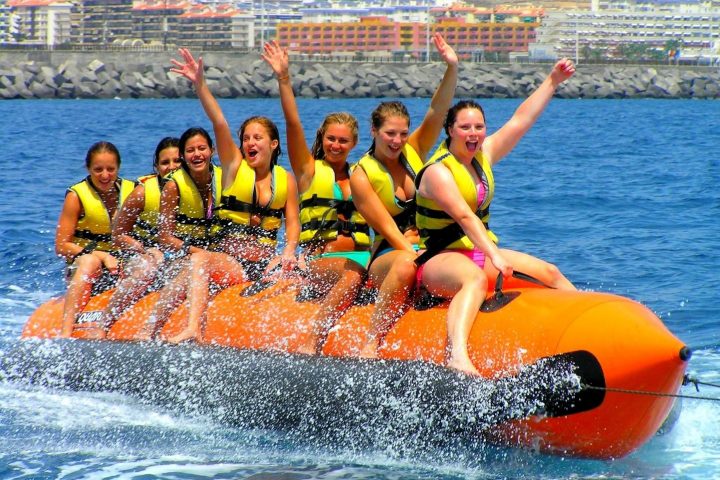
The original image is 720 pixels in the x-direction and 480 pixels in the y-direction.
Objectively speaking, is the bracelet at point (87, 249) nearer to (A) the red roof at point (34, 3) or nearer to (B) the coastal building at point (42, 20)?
(B) the coastal building at point (42, 20)

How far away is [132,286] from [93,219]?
57cm

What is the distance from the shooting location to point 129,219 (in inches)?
232

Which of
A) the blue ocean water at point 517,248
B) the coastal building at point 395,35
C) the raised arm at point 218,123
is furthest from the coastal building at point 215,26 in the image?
the raised arm at point 218,123

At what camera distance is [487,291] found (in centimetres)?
477

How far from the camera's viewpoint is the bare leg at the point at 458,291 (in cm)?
453

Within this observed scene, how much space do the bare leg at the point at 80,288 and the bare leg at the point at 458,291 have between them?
6.65ft

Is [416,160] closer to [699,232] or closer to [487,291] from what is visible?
[487,291]

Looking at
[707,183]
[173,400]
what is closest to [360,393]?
[173,400]

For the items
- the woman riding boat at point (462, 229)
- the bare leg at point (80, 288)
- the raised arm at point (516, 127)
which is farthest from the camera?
the bare leg at point (80, 288)

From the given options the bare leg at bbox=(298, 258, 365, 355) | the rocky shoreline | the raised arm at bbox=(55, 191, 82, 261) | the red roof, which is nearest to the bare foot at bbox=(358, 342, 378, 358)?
the bare leg at bbox=(298, 258, 365, 355)

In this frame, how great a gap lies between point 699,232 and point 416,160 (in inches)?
249

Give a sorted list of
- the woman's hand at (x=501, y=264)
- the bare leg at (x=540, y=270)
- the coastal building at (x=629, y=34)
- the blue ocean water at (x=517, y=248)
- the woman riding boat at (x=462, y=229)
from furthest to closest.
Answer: the coastal building at (x=629, y=34) < the bare leg at (x=540, y=270) < the blue ocean water at (x=517, y=248) < the woman riding boat at (x=462, y=229) < the woman's hand at (x=501, y=264)

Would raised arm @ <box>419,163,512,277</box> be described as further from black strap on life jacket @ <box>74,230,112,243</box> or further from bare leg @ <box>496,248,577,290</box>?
black strap on life jacket @ <box>74,230,112,243</box>

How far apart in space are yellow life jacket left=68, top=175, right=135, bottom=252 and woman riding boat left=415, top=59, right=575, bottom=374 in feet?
6.55
